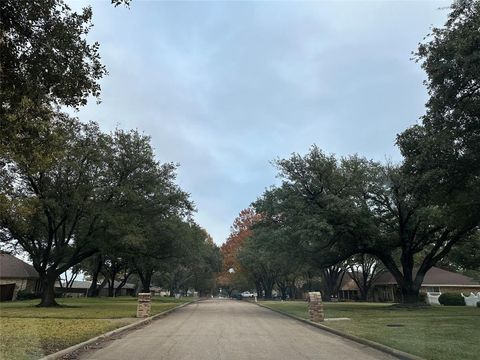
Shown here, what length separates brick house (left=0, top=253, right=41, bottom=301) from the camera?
50.9 meters

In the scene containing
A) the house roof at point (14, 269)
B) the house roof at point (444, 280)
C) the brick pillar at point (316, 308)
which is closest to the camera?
the brick pillar at point (316, 308)

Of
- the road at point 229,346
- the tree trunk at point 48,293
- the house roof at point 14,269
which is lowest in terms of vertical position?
the road at point 229,346

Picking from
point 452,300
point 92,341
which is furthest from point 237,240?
point 92,341

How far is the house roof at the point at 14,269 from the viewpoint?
54169mm

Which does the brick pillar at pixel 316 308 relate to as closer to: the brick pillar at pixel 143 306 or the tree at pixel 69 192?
the brick pillar at pixel 143 306

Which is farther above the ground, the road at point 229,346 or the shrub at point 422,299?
the shrub at point 422,299

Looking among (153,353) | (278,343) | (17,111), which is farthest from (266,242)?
(17,111)

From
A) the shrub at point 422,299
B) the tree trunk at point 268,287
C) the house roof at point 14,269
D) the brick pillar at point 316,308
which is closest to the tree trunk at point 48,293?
the brick pillar at point 316,308

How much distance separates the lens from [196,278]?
103m

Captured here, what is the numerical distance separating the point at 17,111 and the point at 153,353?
630 centimetres

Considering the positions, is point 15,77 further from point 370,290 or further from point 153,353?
point 370,290

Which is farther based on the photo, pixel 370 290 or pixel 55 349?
pixel 370 290

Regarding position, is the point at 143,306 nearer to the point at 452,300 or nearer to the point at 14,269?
the point at 452,300

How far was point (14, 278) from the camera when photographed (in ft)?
180
